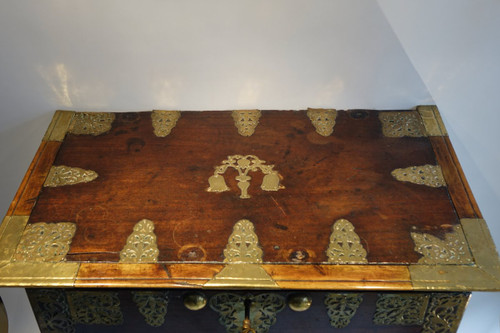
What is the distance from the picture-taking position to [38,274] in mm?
1178

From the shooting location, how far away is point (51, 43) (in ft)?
4.93

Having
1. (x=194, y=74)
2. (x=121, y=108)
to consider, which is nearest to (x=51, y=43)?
(x=121, y=108)

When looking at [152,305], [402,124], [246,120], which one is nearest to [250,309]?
[152,305]

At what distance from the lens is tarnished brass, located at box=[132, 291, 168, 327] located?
48.9 inches

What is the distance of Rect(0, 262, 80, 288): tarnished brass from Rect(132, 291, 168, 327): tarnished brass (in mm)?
170

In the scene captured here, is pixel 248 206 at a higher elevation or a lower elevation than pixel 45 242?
higher

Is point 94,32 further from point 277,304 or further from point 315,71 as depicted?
point 277,304

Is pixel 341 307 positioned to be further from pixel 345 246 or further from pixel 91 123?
pixel 91 123

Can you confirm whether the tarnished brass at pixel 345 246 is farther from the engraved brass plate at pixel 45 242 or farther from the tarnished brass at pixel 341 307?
the engraved brass plate at pixel 45 242

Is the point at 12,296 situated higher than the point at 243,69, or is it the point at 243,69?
the point at 243,69

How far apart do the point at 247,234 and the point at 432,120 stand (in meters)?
0.76

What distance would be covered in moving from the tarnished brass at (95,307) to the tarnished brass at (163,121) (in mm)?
542

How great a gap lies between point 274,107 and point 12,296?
1316mm

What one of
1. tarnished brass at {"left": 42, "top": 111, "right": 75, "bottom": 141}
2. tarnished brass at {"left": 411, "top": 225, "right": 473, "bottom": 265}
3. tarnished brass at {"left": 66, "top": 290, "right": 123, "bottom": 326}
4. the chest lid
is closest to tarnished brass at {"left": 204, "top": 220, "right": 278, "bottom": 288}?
the chest lid
